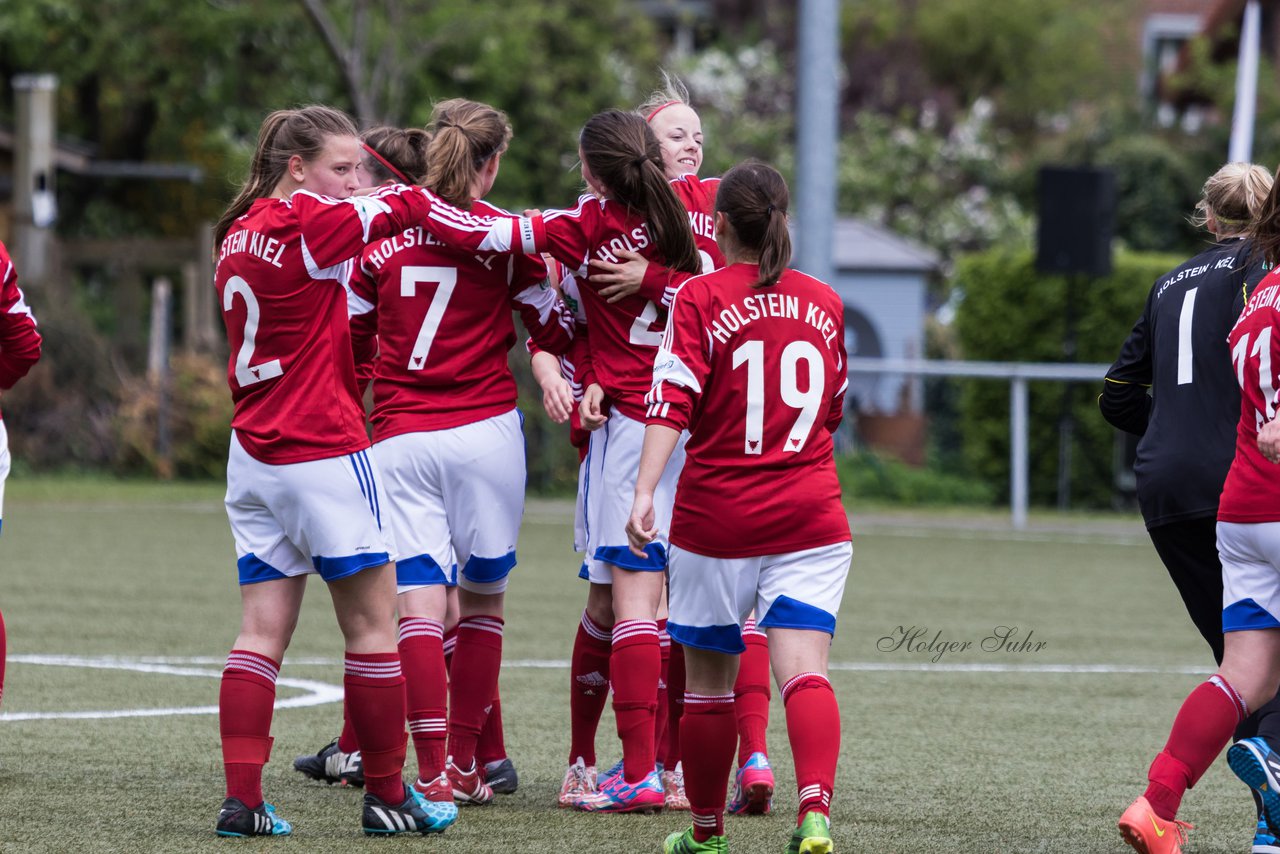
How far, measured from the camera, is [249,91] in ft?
88.4

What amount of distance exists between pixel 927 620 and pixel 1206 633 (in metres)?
5.35

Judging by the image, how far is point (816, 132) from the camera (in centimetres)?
1869

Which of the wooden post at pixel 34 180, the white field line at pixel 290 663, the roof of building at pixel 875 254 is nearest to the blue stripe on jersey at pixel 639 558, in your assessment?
the white field line at pixel 290 663

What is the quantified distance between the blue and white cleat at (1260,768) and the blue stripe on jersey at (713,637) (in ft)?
4.15

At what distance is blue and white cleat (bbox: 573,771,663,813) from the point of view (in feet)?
18.4

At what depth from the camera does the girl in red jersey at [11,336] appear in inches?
227

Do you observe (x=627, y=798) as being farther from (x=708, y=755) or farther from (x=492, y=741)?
(x=708, y=755)

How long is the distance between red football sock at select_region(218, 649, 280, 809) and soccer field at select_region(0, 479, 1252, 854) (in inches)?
6.6

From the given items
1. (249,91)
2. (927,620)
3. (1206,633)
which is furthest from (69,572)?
(249,91)

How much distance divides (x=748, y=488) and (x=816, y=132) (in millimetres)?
14415

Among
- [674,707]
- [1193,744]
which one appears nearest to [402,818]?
[674,707]

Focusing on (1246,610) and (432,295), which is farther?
(432,295)

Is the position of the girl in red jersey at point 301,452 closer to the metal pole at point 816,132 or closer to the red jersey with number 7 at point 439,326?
the red jersey with number 7 at point 439,326

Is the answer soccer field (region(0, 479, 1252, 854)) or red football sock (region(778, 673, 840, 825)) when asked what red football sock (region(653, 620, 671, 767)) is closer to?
soccer field (region(0, 479, 1252, 854))
